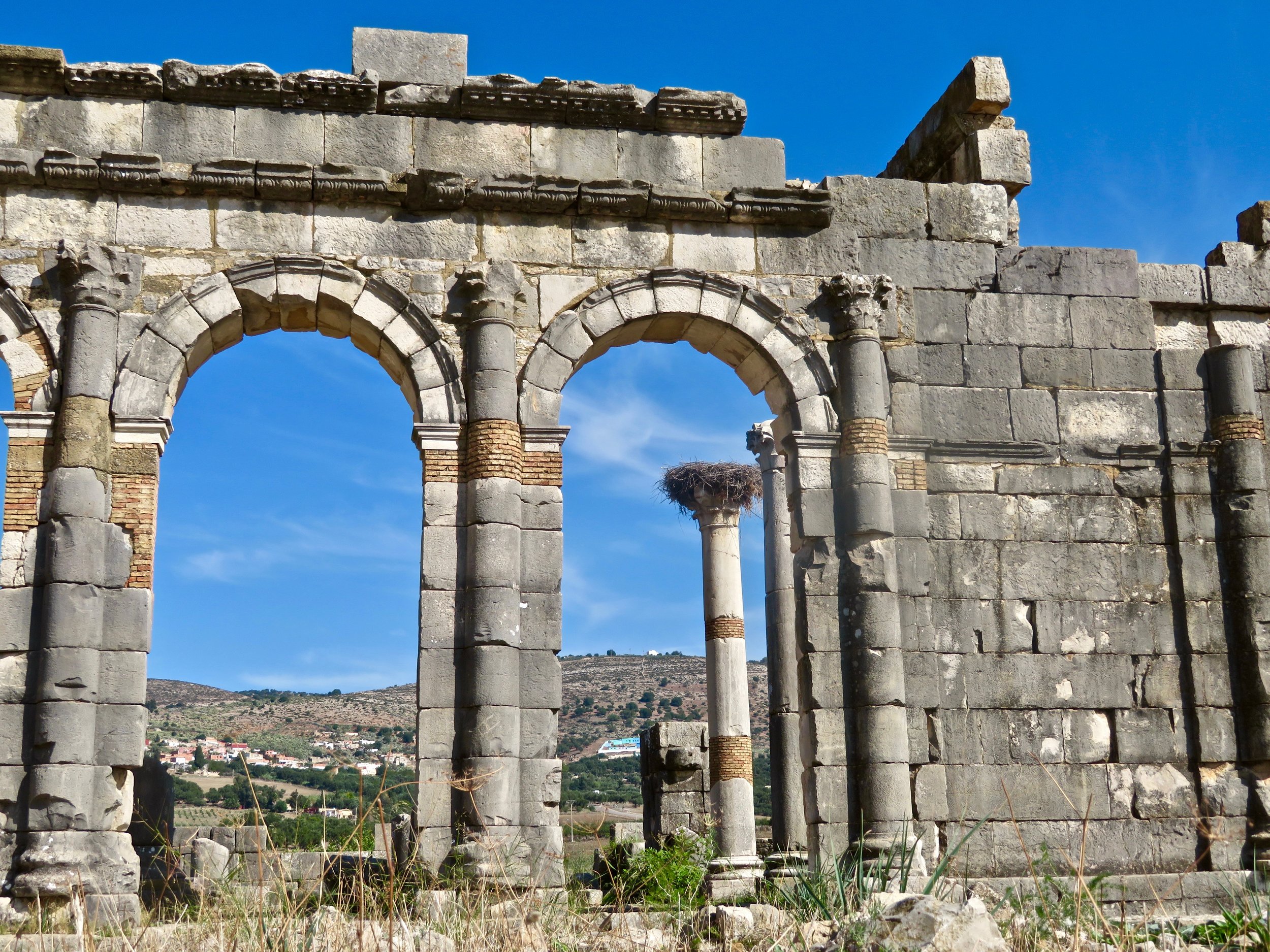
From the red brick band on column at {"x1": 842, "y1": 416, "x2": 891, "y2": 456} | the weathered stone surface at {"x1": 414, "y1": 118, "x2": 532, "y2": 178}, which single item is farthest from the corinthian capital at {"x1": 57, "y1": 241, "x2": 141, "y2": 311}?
the red brick band on column at {"x1": 842, "y1": 416, "x2": 891, "y2": 456}

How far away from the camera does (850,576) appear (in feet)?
32.1

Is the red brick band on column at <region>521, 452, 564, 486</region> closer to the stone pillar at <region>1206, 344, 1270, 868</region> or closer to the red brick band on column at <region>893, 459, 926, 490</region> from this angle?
the red brick band on column at <region>893, 459, 926, 490</region>

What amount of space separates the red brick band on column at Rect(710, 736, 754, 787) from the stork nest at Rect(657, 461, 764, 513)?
3.50m

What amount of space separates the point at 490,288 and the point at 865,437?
2.98 m

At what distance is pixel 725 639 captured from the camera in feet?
52.1

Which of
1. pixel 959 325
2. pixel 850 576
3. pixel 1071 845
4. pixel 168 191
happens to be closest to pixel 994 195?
pixel 959 325

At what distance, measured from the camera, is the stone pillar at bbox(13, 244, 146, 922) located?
846 cm

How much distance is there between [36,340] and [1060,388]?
7688 millimetres

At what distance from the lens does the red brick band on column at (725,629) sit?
1593 centimetres

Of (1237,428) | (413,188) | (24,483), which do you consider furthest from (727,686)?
(24,483)

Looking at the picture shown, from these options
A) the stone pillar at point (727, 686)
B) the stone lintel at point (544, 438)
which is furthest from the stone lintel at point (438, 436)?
the stone pillar at point (727, 686)

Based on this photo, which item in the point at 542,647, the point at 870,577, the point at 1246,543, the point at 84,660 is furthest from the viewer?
the point at 1246,543

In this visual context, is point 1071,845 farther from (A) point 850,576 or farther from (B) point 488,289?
(B) point 488,289

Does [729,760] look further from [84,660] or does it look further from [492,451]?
[84,660]
